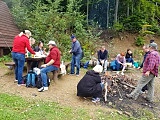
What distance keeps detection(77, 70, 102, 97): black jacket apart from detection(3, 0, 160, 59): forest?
19.7ft

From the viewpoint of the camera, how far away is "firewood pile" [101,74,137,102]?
24.0ft

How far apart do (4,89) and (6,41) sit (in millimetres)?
6105

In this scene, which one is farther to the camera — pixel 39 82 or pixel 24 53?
pixel 39 82

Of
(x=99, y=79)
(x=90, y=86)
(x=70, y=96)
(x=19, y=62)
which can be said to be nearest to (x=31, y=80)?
(x=19, y=62)

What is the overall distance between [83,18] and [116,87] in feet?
Answer: 29.6

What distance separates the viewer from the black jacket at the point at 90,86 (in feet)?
21.6

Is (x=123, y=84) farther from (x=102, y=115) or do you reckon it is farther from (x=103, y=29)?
(x=103, y=29)

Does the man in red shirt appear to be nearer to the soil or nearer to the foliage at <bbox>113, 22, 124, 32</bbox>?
the soil

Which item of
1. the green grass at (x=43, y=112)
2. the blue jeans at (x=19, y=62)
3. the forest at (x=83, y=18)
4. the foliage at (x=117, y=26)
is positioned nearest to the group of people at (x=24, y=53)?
the blue jeans at (x=19, y=62)

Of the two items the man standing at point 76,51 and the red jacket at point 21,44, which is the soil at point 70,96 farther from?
the red jacket at point 21,44

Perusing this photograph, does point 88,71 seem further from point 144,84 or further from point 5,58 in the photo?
point 5,58

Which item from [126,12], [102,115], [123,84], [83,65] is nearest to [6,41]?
[83,65]

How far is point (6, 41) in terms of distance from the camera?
1276 centimetres

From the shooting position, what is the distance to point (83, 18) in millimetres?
16234
